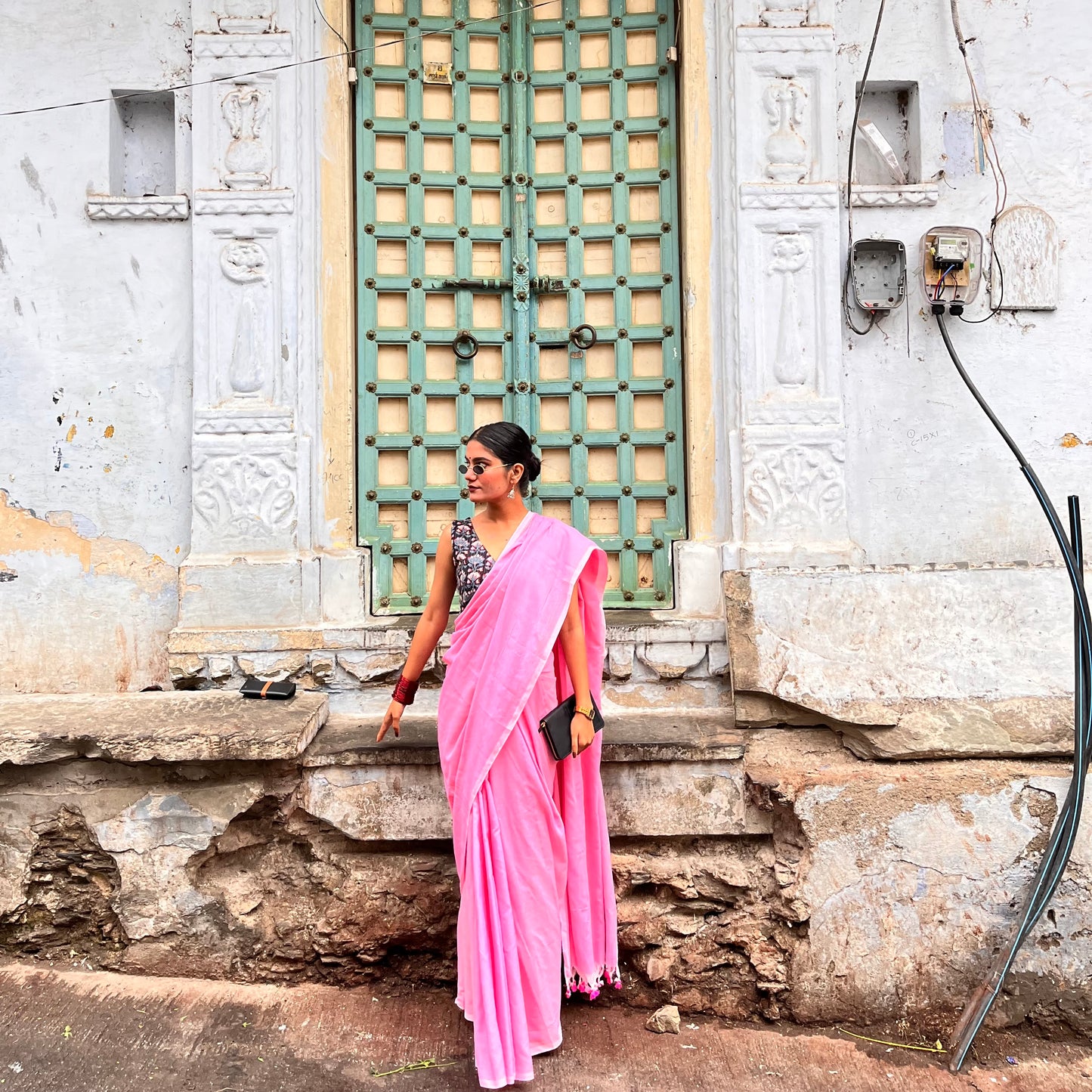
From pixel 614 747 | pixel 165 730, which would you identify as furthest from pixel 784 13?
pixel 165 730

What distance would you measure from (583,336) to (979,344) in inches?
65.8

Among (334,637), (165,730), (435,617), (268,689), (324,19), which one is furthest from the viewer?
(324,19)

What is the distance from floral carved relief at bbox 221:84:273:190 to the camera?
12.2ft

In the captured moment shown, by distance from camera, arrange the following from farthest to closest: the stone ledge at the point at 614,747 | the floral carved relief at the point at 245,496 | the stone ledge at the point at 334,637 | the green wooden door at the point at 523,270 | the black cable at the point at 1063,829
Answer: the green wooden door at the point at 523,270 → the floral carved relief at the point at 245,496 → the stone ledge at the point at 334,637 → the stone ledge at the point at 614,747 → the black cable at the point at 1063,829

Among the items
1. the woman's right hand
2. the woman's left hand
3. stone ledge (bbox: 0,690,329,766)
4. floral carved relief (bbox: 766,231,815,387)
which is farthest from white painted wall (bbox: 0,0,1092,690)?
the woman's left hand

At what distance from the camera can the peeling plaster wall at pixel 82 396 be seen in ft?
12.5

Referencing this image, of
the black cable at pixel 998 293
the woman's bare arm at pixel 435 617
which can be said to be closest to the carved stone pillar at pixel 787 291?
the black cable at pixel 998 293

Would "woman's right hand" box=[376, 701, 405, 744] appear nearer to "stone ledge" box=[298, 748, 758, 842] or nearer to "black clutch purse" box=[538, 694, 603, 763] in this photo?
"stone ledge" box=[298, 748, 758, 842]

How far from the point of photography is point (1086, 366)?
3.81m

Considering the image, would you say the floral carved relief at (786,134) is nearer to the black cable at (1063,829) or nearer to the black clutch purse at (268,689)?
the black cable at (1063,829)

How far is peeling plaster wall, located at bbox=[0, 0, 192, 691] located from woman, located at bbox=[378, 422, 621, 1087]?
1.64m

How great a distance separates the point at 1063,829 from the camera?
2.87 m

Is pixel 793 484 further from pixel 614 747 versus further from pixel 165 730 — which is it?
pixel 165 730

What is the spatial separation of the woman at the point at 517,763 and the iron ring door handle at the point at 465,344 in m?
1.33
